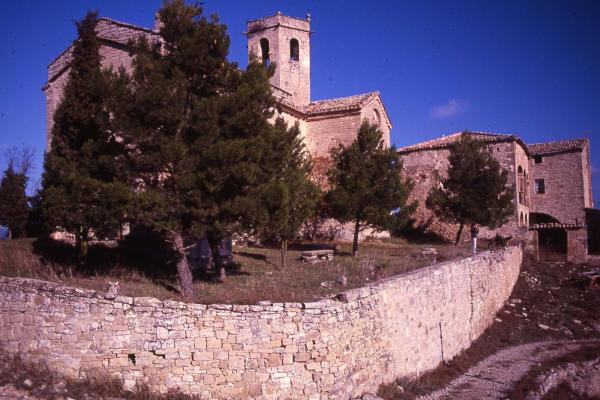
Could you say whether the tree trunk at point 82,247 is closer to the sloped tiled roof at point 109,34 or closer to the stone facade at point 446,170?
the sloped tiled roof at point 109,34

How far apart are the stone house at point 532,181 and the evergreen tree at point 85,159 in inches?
814

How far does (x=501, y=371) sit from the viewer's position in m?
13.8

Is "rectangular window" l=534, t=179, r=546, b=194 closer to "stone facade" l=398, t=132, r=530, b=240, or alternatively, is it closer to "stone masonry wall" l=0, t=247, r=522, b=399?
"stone facade" l=398, t=132, r=530, b=240

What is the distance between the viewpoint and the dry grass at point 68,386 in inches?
318

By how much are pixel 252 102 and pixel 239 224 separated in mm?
2704

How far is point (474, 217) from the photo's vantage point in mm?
25797

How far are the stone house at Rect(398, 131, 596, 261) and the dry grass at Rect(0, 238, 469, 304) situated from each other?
14.0 m

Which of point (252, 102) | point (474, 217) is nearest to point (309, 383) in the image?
point (252, 102)

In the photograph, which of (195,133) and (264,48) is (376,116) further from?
(195,133)

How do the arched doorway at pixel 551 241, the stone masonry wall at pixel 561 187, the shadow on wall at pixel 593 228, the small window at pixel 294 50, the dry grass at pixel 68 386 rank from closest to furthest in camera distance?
the dry grass at pixel 68 386
the arched doorway at pixel 551 241
the small window at pixel 294 50
the shadow on wall at pixel 593 228
the stone masonry wall at pixel 561 187

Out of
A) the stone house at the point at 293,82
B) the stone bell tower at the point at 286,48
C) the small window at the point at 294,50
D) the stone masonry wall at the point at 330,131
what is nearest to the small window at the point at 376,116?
the stone house at the point at 293,82

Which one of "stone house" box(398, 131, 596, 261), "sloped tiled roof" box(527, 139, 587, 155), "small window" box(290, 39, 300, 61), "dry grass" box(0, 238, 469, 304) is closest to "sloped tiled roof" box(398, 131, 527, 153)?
"stone house" box(398, 131, 596, 261)

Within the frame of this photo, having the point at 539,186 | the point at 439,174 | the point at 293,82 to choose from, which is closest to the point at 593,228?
the point at 539,186

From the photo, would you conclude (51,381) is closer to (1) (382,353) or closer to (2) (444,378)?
(1) (382,353)
